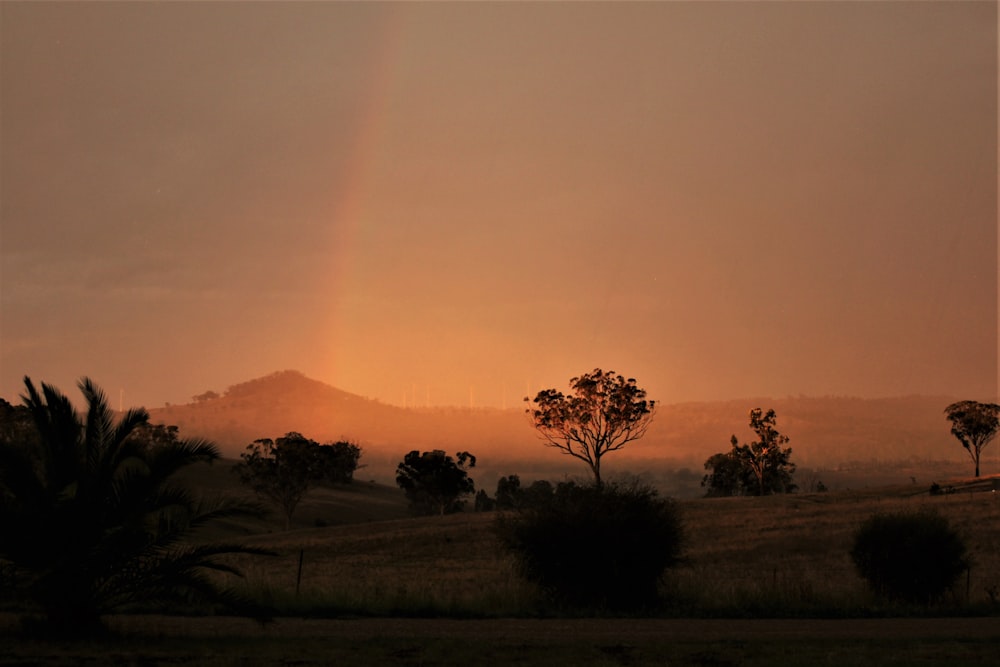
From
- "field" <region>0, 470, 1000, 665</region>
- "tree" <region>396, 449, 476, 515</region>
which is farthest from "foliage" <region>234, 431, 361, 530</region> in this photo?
"field" <region>0, 470, 1000, 665</region>

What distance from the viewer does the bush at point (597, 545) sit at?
27.8 meters

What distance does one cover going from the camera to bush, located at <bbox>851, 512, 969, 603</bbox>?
28.8 metres

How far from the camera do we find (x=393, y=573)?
46.5m

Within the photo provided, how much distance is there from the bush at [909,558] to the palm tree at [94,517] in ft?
57.5

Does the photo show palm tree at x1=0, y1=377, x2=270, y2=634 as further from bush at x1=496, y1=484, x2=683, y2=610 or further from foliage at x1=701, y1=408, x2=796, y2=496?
foliage at x1=701, y1=408, x2=796, y2=496

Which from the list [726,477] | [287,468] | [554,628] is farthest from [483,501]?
[554,628]

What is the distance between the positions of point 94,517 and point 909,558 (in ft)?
68.5

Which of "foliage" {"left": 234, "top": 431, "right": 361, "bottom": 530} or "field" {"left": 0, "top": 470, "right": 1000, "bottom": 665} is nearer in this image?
"field" {"left": 0, "top": 470, "right": 1000, "bottom": 665}

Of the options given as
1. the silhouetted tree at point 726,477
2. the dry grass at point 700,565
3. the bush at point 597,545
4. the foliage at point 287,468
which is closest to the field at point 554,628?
the dry grass at point 700,565

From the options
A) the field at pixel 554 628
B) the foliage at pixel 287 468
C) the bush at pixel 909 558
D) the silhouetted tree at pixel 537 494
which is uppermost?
the foliage at pixel 287 468

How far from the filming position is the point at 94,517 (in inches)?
808

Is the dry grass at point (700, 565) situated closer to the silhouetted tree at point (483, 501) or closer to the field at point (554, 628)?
the field at point (554, 628)

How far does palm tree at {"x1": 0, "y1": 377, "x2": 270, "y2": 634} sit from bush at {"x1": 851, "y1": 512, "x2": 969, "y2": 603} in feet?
57.5

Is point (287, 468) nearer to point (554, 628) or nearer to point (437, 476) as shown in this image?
point (437, 476)
